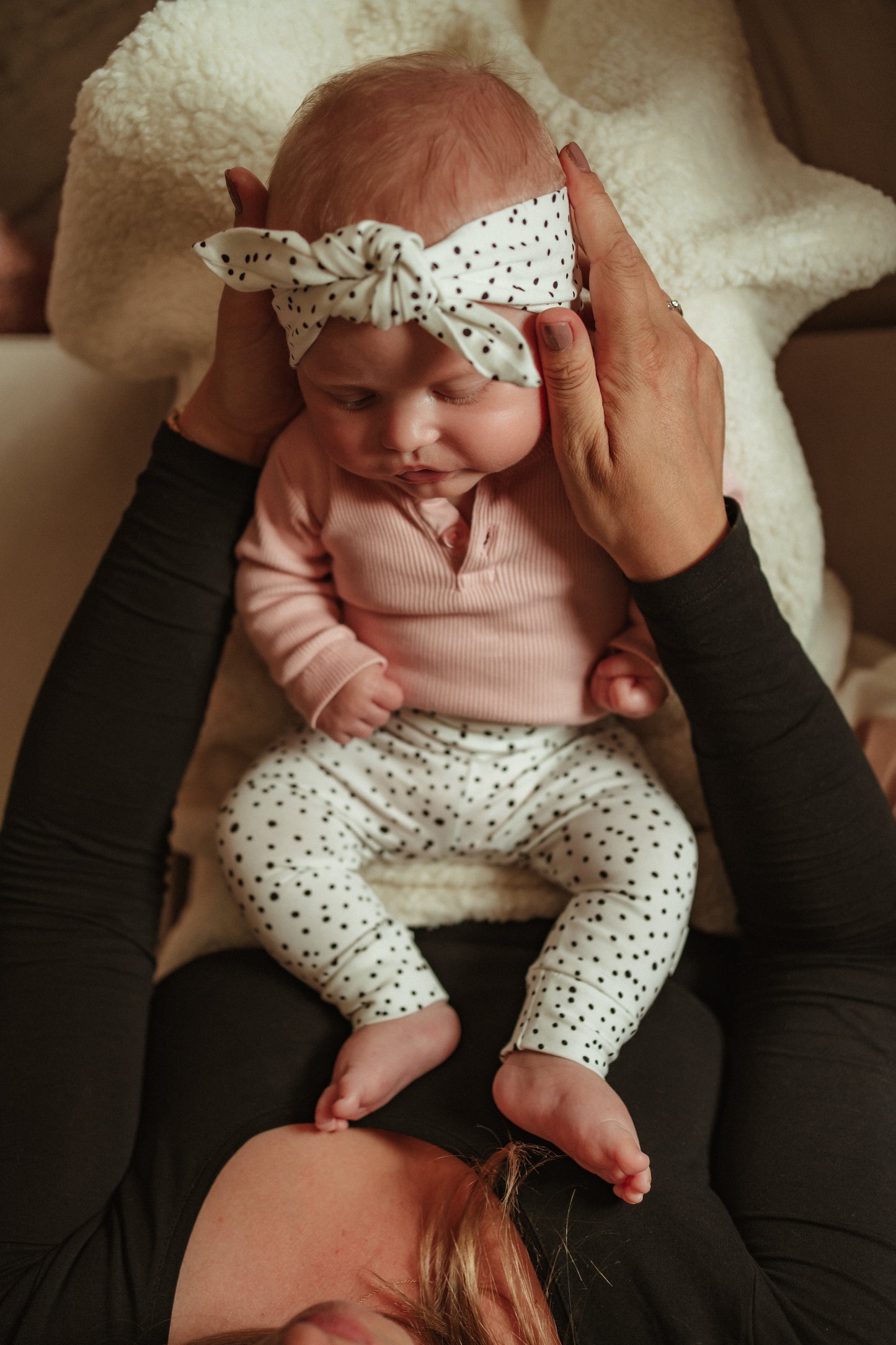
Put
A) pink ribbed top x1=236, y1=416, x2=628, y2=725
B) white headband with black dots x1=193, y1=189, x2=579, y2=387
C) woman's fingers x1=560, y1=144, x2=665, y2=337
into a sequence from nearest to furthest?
white headband with black dots x1=193, y1=189, x2=579, y2=387
woman's fingers x1=560, y1=144, x2=665, y2=337
pink ribbed top x1=236, y1=416, x2=628, y2=725

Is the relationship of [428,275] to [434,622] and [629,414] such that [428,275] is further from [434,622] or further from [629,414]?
[434,622]

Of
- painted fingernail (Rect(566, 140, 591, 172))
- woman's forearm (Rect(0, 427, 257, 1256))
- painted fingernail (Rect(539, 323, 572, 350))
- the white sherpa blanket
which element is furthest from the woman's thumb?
woman's forearm (Rect(0, 427, 257, 1256))

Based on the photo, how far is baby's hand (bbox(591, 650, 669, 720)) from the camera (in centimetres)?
89

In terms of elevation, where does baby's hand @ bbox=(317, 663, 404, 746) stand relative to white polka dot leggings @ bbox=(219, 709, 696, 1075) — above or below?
above

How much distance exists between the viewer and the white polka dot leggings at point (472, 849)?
2.71ft

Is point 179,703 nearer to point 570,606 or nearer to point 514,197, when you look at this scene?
point 570,606

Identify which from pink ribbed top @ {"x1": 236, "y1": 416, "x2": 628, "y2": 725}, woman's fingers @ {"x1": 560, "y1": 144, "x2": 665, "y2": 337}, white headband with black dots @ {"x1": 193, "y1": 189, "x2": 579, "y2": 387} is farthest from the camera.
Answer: pink ribbed top @ {"x1": 236, "y1": 416, "x2": 628, "y2": 725}

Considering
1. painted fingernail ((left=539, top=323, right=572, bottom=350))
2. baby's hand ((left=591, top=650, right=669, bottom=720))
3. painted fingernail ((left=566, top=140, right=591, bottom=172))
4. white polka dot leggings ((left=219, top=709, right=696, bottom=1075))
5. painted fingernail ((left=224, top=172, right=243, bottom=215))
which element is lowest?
white polka dot leggings ((left=219, top=709, right=696, bottom=1075))

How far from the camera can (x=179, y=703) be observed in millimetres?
929

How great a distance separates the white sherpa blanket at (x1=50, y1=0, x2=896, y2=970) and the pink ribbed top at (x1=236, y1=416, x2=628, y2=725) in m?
0.17

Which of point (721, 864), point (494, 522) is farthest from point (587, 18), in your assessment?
point (721, 864)

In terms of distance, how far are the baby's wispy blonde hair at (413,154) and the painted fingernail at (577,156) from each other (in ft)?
0.06

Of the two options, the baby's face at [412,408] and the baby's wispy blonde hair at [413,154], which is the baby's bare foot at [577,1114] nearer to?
the baby's face at [412,408]

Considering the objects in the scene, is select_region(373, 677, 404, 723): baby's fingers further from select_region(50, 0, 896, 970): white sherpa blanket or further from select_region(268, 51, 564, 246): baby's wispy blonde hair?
select_region(268, 51, 564, 246): baby's wispy blonde hair
